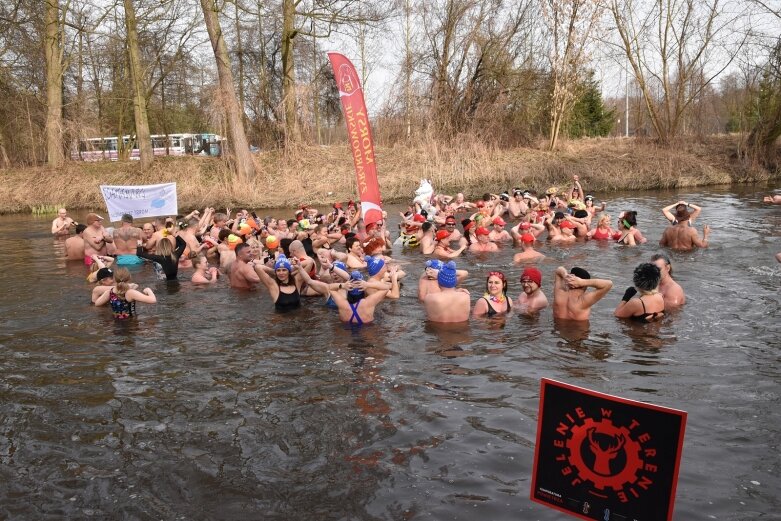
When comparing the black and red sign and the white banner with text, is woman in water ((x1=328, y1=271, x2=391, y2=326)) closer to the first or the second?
the black and red sign

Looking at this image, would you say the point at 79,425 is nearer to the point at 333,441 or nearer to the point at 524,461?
the point at 333,441

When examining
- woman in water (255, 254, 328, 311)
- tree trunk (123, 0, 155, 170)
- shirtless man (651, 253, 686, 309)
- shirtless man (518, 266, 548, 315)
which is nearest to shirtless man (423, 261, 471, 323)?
shirtless man (518, 266, 548, 315)

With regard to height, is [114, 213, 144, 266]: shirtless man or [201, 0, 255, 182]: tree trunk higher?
[201, 0, 255, 182]: tree trunk

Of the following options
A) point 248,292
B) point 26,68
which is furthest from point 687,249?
point 26,68

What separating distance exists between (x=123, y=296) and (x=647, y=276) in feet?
21.2

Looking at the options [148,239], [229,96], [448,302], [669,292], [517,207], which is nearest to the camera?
[448,302]

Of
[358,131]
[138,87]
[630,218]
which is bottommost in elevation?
[630,218]

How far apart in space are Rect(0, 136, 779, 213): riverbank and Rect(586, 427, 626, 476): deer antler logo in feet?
71.5

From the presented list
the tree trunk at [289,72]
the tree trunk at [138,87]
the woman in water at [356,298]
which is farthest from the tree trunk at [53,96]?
the woman in water at [356,298]

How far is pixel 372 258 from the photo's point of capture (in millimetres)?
9008

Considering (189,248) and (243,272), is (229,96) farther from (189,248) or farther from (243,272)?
(243,272)

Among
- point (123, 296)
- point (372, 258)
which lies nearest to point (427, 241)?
point (372, 258)

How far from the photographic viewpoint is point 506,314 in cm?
834

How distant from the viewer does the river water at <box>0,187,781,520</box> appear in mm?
4305
